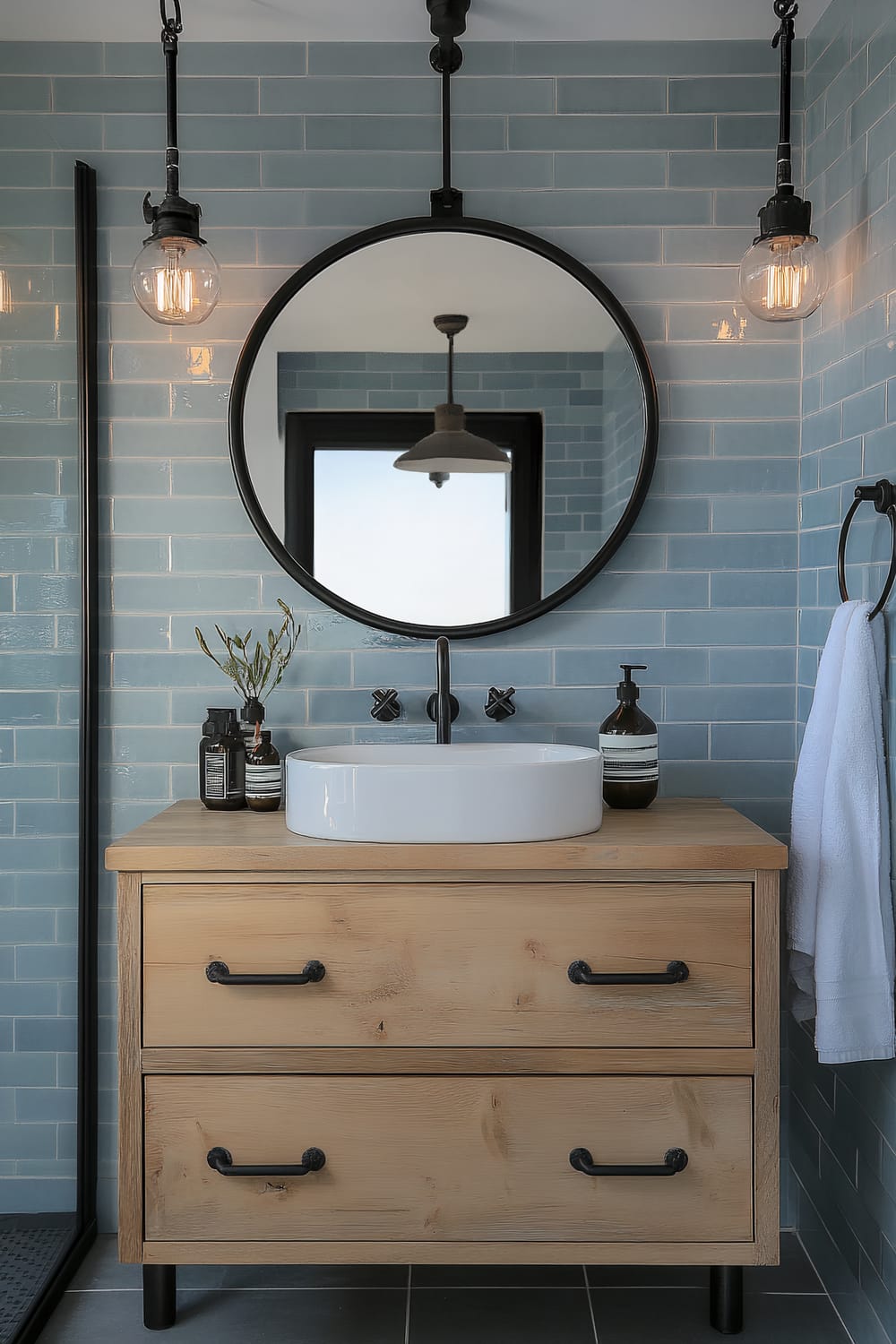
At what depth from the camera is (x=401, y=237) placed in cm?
207

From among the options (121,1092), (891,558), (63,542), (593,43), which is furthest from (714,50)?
(121,1092)

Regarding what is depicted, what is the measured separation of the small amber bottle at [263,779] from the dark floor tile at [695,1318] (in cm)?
112

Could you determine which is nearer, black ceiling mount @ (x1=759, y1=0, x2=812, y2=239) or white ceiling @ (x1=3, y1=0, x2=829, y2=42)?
black ceiling mount @ (x1=759, y1=0, x2=812, y2=239)

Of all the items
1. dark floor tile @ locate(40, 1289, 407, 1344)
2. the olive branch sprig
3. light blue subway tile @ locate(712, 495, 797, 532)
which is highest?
light blue subway tile @ locate(712, 495, 797, 532)

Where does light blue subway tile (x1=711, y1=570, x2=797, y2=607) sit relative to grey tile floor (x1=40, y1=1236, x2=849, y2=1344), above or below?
above

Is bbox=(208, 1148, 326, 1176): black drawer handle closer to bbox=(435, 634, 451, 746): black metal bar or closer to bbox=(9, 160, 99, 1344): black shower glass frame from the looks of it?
bbox=(9, 160, 99, 1344): black shower glass frame

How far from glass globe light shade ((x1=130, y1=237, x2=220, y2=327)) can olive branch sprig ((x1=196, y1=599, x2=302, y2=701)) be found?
602 millimetres

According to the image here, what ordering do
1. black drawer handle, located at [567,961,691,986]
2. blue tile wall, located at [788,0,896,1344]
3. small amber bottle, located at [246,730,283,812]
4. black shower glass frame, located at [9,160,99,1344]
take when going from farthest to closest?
black shower glass frame, located at [9,160,99,1344]
small amber bottle, located at [246,730,283,812]
blue tile wall, located at [788,0,896,1344]
black drawer handle, located at [567,961,691,986]

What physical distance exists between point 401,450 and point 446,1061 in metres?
1.18

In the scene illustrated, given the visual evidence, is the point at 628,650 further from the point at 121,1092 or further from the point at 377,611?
the point at 121,1092

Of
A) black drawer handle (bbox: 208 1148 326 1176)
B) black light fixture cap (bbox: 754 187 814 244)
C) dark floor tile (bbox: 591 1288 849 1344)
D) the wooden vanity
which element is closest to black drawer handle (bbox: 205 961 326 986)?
the wooden vanity

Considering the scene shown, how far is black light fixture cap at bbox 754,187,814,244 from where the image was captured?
1741 millimetres

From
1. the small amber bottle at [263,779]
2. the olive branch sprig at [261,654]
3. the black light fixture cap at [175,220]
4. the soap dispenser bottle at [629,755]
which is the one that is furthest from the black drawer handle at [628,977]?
the black light fixture cap at [175,220]

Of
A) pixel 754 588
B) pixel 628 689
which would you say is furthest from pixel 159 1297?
pixel 754 588
